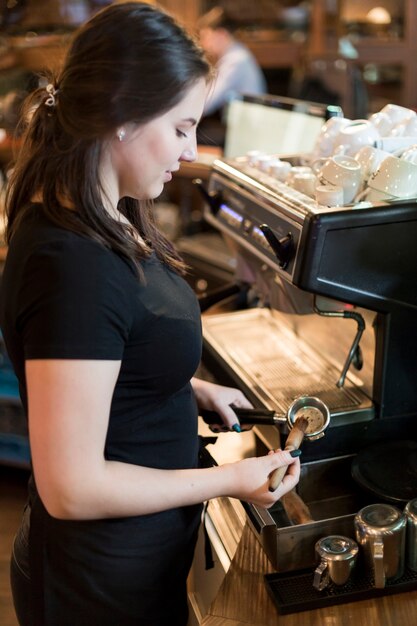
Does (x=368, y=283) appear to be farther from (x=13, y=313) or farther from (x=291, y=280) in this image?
(x=13, y=313)

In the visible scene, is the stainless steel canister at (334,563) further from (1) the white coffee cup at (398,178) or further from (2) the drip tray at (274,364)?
(1) the white coffee cup at (398,178)

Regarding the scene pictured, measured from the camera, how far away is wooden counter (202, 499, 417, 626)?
1.02m

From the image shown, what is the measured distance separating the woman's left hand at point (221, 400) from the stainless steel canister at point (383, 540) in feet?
0.97

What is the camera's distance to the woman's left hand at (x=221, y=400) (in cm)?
129

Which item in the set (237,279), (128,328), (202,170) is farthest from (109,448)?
(202,170)

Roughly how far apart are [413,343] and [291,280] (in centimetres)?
24

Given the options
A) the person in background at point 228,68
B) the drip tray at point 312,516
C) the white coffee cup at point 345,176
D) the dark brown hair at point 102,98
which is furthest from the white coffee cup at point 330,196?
the person in background at point 228,68

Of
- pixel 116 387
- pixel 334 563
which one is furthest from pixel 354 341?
pixel 116 387

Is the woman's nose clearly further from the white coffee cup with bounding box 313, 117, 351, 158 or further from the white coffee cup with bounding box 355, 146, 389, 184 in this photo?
the white coffee cup with bounding box 313, 117, 351, 158

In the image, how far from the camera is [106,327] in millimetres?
856

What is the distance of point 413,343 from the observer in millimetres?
1260

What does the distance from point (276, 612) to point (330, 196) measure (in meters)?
0.62

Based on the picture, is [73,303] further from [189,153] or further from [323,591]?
[323,591]

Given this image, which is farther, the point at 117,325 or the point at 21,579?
the point at 21,579
